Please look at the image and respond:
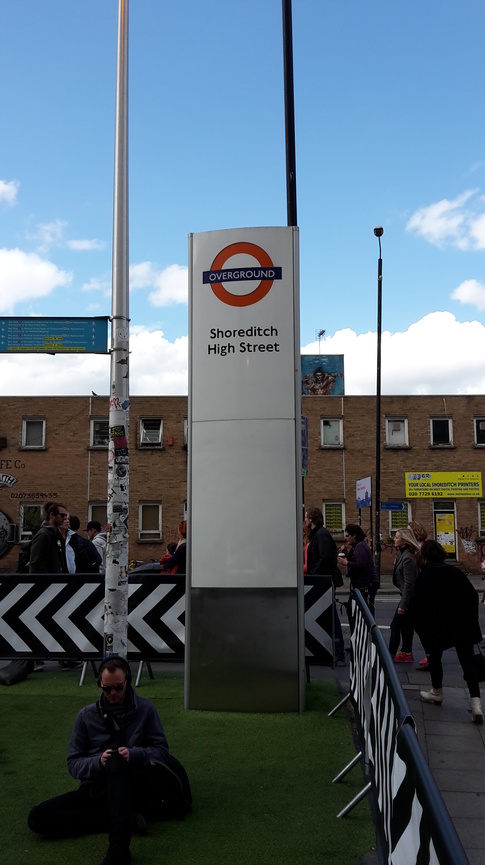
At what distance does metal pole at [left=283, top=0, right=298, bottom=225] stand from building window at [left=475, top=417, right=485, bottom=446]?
2600 cm

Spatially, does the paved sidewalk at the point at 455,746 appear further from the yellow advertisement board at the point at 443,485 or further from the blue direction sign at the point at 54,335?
the yellow advertisement board at the point at 443,485

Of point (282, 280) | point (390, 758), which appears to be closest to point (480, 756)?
point (390, 758)

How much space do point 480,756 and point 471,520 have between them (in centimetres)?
2879

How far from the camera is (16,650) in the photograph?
373 inches

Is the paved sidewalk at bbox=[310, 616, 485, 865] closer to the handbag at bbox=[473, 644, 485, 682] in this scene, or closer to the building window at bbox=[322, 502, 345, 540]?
the handbag at bbox=[473, 644, 485, 682]

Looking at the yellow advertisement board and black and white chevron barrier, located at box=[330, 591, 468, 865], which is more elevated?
the yellow advertisement board

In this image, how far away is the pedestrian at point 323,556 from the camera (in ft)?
33.7

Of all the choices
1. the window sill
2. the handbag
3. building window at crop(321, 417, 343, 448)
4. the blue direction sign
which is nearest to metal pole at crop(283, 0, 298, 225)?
the blue direction sign

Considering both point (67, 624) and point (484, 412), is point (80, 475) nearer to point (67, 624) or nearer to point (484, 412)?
point (484, 412)

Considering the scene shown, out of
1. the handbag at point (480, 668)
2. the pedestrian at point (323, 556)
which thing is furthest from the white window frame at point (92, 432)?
the handbag at point (480, 668)

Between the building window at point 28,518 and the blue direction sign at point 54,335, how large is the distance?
84.5ft

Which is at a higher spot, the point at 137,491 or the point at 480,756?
the point at 137,491

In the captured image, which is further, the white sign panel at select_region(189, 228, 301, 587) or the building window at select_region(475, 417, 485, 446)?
the building window at select_region(475, 417, 485, 446)

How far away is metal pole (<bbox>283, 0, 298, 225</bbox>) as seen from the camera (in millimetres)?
10727
